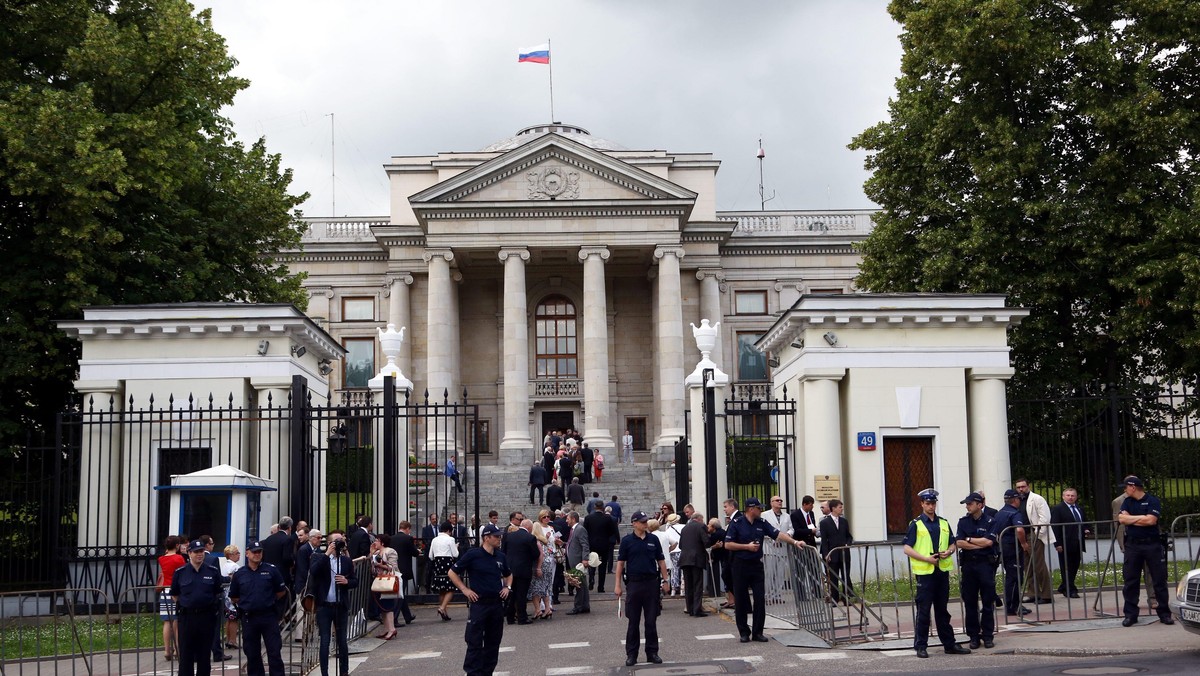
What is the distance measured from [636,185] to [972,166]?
20.3 metres

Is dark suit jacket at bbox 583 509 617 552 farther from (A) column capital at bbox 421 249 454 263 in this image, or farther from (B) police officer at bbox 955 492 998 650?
(A) column capital at bbox 421 249 454 263

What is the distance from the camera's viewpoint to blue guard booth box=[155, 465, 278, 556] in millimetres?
18172

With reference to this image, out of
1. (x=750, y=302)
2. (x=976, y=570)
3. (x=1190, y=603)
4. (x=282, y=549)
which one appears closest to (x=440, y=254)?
(x=750, y=302)

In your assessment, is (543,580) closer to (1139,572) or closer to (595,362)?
(1139,572)

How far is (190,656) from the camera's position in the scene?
1267 cm

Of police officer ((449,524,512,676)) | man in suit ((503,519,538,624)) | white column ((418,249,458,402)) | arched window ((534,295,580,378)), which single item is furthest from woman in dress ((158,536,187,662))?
arched window ((534,295,580,378))

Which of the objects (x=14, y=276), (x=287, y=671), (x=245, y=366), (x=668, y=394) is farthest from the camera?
(x=668, y=394)

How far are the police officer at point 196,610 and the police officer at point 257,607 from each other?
255mm

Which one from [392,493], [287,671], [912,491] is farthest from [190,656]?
[912,491]

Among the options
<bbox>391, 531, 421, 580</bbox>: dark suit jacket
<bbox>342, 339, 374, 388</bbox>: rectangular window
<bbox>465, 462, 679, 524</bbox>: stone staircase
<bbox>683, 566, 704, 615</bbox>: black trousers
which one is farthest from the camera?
<bbox>342, 339, 374, 388</bbox>: rectangular window

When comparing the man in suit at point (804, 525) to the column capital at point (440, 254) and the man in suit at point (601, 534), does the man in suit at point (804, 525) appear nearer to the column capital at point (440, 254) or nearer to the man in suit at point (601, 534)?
the man in suit at point (601, 534)

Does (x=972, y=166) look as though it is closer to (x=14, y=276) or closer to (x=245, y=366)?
(x=245, y=366)

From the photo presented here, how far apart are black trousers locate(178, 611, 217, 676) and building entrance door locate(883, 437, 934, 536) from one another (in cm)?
1306

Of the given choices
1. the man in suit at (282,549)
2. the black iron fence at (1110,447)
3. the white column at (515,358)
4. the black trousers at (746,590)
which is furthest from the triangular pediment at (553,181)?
the black trousers at (746,590)
